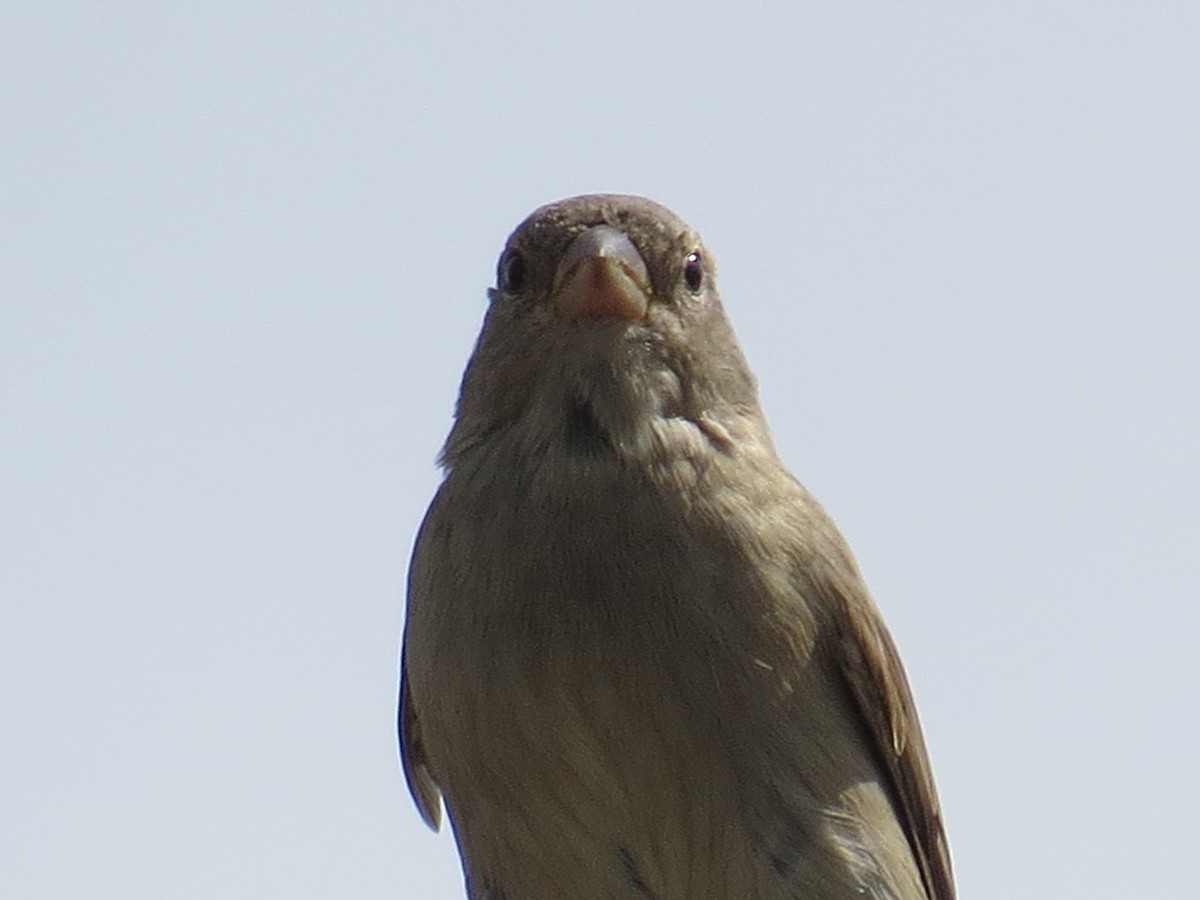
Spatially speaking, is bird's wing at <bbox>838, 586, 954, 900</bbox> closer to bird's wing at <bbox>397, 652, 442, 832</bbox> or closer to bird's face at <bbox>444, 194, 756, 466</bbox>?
bird's face at <bbox>444, 194, 756, 466</bbox>

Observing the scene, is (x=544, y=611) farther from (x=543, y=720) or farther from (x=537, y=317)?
(x=537, y=317)

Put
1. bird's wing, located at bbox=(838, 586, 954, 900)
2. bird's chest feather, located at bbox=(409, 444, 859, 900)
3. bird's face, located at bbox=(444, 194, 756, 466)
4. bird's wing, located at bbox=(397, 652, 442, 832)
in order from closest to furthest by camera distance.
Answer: bird's chest feather, located at bbox=(409, 444, 859, 900)
bird's face, located at bbox=(444, 194, 756, 466)
bird's wing, located at bbox=(838, 586, 954, 900)
bird's wing, located at bbox=(397, 652, 442, 832)

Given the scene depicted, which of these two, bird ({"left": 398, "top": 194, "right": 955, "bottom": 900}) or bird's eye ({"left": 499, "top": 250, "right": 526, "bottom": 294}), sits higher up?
bird's eye ({"left": 499, "top": 250, "right": 526, "bottom": 294})

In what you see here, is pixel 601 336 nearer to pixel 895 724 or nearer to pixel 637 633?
pixel 637 633

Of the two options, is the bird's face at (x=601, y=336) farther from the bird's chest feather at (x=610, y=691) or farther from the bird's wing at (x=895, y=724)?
the bird's wing at (x=895, y=724)

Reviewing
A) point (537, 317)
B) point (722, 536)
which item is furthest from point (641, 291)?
point (722, 536)

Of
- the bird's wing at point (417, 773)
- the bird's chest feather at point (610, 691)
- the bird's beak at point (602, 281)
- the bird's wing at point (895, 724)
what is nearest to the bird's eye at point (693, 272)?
the bird's beak at point (602, 281)

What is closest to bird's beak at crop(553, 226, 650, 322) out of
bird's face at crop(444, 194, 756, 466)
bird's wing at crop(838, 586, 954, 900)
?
bird's face at crop(444, 194, 756, 466)

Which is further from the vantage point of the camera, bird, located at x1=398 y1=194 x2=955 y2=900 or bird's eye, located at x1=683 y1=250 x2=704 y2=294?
bird's eye, located at x1=683 y1=250 x2=704 y2=294
